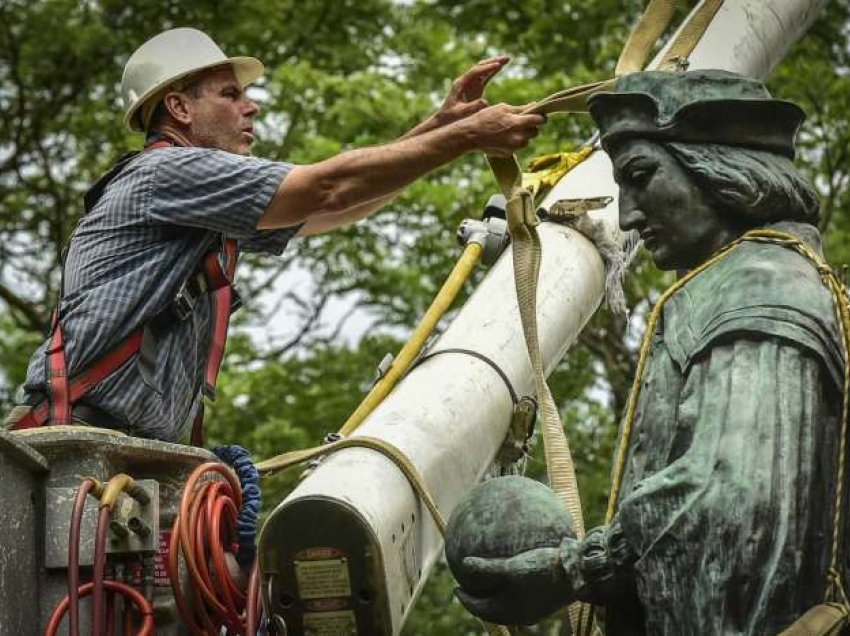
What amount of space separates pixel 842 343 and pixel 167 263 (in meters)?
2.77

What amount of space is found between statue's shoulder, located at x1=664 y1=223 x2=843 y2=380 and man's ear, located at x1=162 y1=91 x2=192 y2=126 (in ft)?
9.58

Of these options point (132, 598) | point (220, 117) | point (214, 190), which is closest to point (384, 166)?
point (214, 190)

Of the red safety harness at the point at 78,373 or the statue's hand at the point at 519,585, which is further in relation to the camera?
the red safety harness at the point at 78,373

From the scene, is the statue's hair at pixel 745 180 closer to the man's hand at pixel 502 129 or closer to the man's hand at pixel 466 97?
the man's hand at pixel 502 129

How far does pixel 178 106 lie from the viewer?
24.6 ft

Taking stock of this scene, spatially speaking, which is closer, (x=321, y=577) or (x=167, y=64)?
(x=321, y=577)

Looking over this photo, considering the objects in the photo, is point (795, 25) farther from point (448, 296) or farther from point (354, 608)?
point (354, 608)

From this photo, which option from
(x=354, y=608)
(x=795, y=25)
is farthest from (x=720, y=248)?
(x=795, y=25)

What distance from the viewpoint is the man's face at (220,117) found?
7.47 metres

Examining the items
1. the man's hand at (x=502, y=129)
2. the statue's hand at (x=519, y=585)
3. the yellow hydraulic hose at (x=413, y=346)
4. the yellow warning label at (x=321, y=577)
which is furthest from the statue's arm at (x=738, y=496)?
the yellow hydraulic hose at (x=413, y=346)

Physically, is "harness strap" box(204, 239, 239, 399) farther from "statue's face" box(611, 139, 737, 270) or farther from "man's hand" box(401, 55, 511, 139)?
"statue's face" box(611, 139, 737, 270)

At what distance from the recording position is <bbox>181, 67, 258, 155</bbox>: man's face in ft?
24.5

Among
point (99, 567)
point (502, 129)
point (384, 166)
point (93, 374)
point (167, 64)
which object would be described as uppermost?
point (167, 64)

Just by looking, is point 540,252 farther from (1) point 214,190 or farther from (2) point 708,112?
(1) point 214,190
